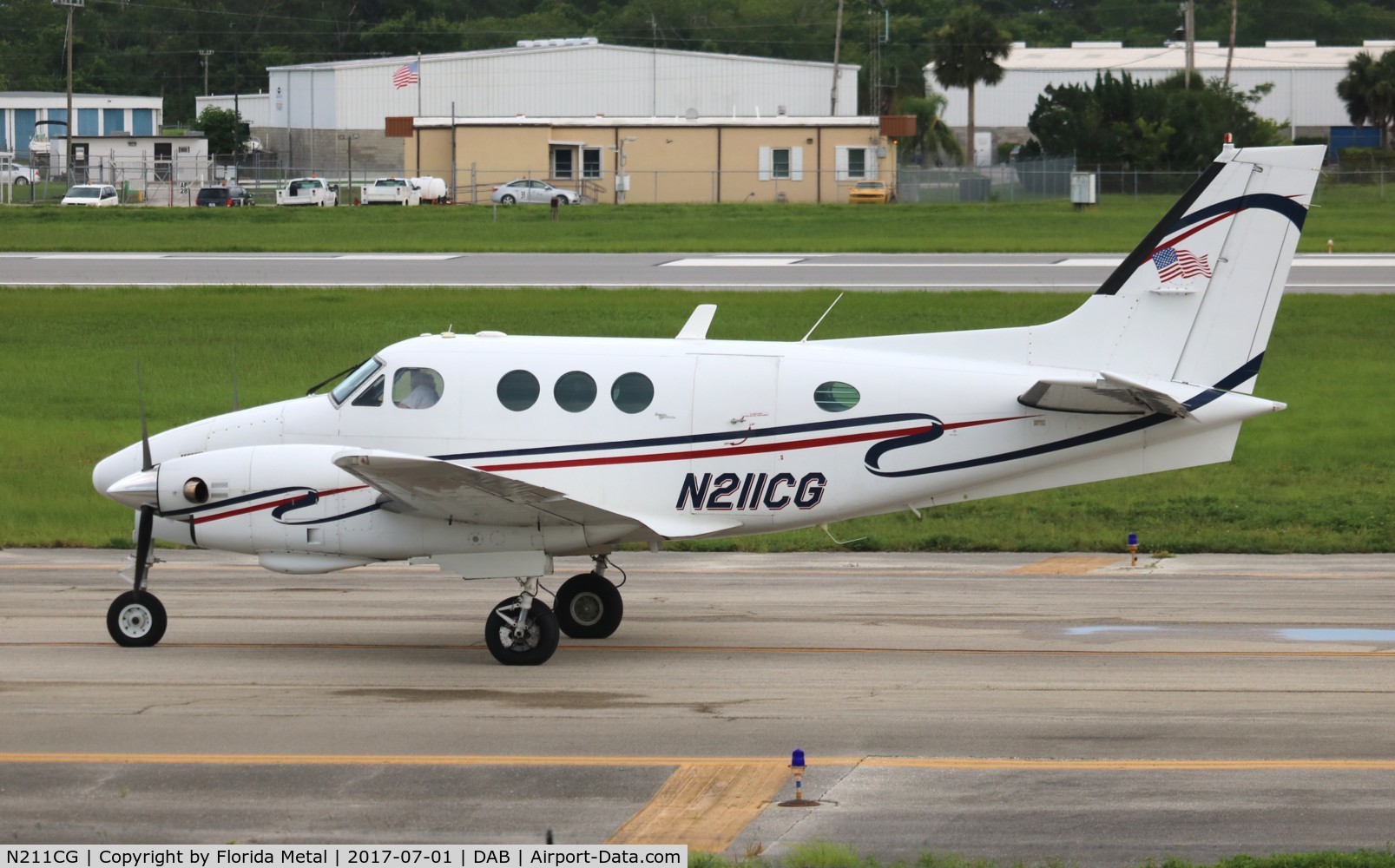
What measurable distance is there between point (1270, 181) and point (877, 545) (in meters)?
7.09

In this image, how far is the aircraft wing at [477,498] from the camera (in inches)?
461

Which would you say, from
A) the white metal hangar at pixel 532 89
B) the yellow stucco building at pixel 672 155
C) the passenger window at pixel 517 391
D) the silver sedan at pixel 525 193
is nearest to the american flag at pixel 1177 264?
the passenger window at pixel 517 391

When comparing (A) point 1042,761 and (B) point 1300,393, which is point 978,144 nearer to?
(B) point 1300,393

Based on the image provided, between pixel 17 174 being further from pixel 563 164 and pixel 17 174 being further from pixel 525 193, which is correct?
pixel 525 193

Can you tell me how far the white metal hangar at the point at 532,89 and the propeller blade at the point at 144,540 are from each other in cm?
8197

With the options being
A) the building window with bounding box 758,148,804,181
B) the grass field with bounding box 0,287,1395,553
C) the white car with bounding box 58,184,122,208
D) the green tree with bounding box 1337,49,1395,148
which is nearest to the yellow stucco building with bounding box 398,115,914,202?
the building window with bounding box 758,148,804,181

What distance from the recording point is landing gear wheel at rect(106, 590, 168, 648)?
1317 centimetres

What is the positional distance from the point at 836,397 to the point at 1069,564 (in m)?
5.65

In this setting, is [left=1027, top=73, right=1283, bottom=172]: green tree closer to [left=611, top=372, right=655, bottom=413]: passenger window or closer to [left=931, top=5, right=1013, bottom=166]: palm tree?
[left=931, top=5, right=1013, bottom=166]: palm tree

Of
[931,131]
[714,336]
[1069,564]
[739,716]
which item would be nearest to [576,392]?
[739,716]

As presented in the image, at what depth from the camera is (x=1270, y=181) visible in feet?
42.8

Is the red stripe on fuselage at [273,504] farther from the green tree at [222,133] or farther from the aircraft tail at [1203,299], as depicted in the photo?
the green tree at [222,133]

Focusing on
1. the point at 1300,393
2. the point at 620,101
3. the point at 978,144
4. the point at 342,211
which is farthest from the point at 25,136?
the point at 1300,393

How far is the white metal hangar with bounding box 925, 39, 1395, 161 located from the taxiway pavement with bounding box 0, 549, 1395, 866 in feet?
→ 327
